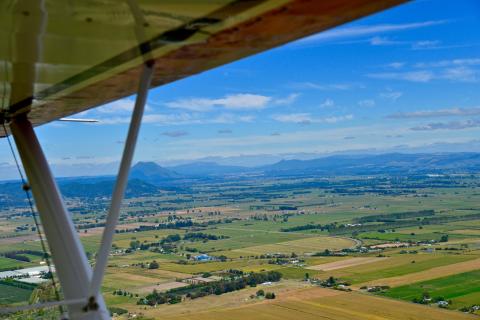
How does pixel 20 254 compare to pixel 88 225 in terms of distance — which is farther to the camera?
pixel 88 225

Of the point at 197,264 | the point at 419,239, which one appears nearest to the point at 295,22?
the point at 197,264

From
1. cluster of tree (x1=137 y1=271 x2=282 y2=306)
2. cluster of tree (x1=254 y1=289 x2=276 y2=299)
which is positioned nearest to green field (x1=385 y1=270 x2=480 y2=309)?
cluster of tree (x1=254 y1=289 x2=276 y2=299)

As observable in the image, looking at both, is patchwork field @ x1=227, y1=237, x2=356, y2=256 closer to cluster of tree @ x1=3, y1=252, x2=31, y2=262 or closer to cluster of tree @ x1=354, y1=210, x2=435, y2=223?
cluster of tree @ x1=354, y1=210, x2=435, y2=223

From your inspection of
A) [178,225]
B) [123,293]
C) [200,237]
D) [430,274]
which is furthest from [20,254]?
[178,225]

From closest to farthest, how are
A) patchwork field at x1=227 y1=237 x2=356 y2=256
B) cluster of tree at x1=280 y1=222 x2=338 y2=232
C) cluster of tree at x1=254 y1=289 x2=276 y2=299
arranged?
cluster of tree at x1=254 y1=289 x2=276 y2=299 → patchwork field at x1=227 y1=237 x2=356 y2=256 → cluster of tree at x1=280 y1=222 x2=338 y2=232

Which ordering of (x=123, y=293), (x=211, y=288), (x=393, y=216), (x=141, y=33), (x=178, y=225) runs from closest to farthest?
(x=141, y=33)
(x=123, y=293)
(x=211, y=288)
(x=178, y=225)
(x=393, y=216)

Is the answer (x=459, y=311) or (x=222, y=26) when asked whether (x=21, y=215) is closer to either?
(x=459, y=311)

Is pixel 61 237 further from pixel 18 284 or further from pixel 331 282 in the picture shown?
pixel 331 282
